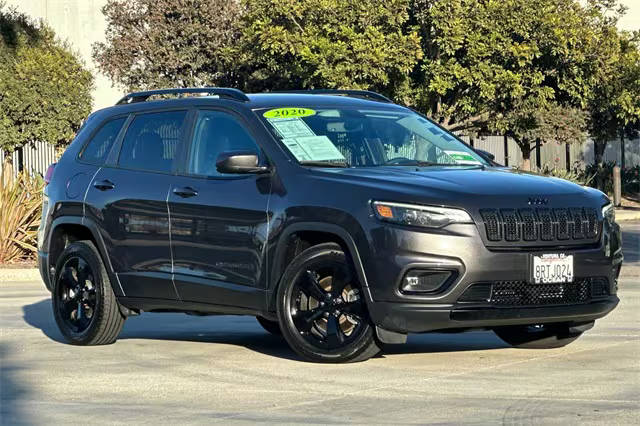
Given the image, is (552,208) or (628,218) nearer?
(552,208)

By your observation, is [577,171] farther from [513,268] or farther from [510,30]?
[513,268]

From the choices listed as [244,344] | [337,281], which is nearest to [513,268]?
[337,281]

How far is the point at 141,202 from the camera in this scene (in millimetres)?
10391

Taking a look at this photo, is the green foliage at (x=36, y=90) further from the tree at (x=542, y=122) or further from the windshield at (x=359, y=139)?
the windshield at (x=359, y=139)

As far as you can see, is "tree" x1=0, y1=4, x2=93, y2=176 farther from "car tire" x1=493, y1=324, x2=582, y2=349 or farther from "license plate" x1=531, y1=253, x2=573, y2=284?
"license plate" x1=531, y1=253, x2=573, y2=284

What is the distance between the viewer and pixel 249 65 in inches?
1658

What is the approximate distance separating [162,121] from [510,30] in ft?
90.4

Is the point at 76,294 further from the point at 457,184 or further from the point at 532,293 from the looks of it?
the point at 532,293

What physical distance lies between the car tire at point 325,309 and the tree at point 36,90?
1416 inches

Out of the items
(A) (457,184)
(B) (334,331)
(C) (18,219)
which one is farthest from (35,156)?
(A) (457,184)

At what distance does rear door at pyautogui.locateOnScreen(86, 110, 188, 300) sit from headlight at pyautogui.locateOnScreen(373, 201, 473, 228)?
2049mm

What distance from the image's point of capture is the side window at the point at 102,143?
11.2 meters

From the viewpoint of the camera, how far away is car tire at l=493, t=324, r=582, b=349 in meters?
10.0

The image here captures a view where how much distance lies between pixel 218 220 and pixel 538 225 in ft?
7.18
